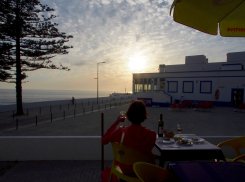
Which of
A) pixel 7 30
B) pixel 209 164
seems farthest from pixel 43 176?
pixel 7 30

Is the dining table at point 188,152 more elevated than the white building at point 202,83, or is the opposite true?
the white building at point 202,83

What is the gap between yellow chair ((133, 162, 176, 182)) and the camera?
3.58 meters

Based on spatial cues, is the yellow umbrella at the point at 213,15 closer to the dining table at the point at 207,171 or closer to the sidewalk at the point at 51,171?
the dining table at the point at 207,171

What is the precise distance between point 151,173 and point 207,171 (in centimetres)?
66

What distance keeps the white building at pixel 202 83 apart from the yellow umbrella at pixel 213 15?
37304mm

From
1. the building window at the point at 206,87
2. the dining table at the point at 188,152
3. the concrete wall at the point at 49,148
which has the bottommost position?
the concrete wall at the point at 49,148

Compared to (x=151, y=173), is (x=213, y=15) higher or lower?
higher

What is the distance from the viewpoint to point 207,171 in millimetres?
3383

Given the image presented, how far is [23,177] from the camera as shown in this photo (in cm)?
636

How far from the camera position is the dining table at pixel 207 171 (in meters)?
3.22

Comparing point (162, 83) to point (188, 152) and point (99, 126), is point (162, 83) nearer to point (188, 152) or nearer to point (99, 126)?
point (99, 126)

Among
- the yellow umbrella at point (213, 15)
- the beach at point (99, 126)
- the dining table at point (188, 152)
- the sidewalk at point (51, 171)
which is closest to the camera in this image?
the yellow umbrella at point (213, 15)

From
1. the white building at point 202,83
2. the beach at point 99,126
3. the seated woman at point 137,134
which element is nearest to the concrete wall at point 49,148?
the seated woman at point 137,134

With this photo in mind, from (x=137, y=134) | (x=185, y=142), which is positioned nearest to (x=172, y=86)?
(x=185, y=142)
